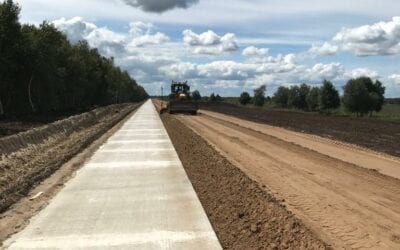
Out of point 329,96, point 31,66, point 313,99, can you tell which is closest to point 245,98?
point 313,99

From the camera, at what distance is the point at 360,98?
78.6 meters

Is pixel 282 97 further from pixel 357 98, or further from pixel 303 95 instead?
pixel 357 98

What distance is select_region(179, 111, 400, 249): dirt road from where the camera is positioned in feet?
25.9

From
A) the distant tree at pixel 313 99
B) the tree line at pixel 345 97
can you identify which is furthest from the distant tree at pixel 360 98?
the distant tree at pixel 313 99

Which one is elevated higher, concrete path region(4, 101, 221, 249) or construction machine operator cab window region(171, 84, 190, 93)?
construction machine operator cab window region(171, 84, 190, 93)

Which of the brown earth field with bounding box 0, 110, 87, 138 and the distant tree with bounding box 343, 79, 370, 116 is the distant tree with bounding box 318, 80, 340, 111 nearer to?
the distant tree with bounding box 343, 79, 370, 116

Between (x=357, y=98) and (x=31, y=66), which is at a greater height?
(x=31, y=66)

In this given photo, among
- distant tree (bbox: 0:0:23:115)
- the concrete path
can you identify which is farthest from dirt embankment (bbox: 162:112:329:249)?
distant tree (bbox: 0:0:23:115)

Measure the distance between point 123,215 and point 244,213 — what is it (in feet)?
6.46

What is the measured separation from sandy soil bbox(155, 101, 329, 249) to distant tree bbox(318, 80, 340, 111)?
78889 mm

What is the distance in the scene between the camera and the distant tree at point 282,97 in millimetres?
129500

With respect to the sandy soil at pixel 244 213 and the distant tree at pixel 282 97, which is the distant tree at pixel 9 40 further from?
the distant tree at pixel 282 97

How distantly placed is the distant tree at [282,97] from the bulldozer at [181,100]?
76.5m

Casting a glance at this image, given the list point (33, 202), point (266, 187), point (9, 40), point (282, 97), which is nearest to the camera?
point (33, 202)
